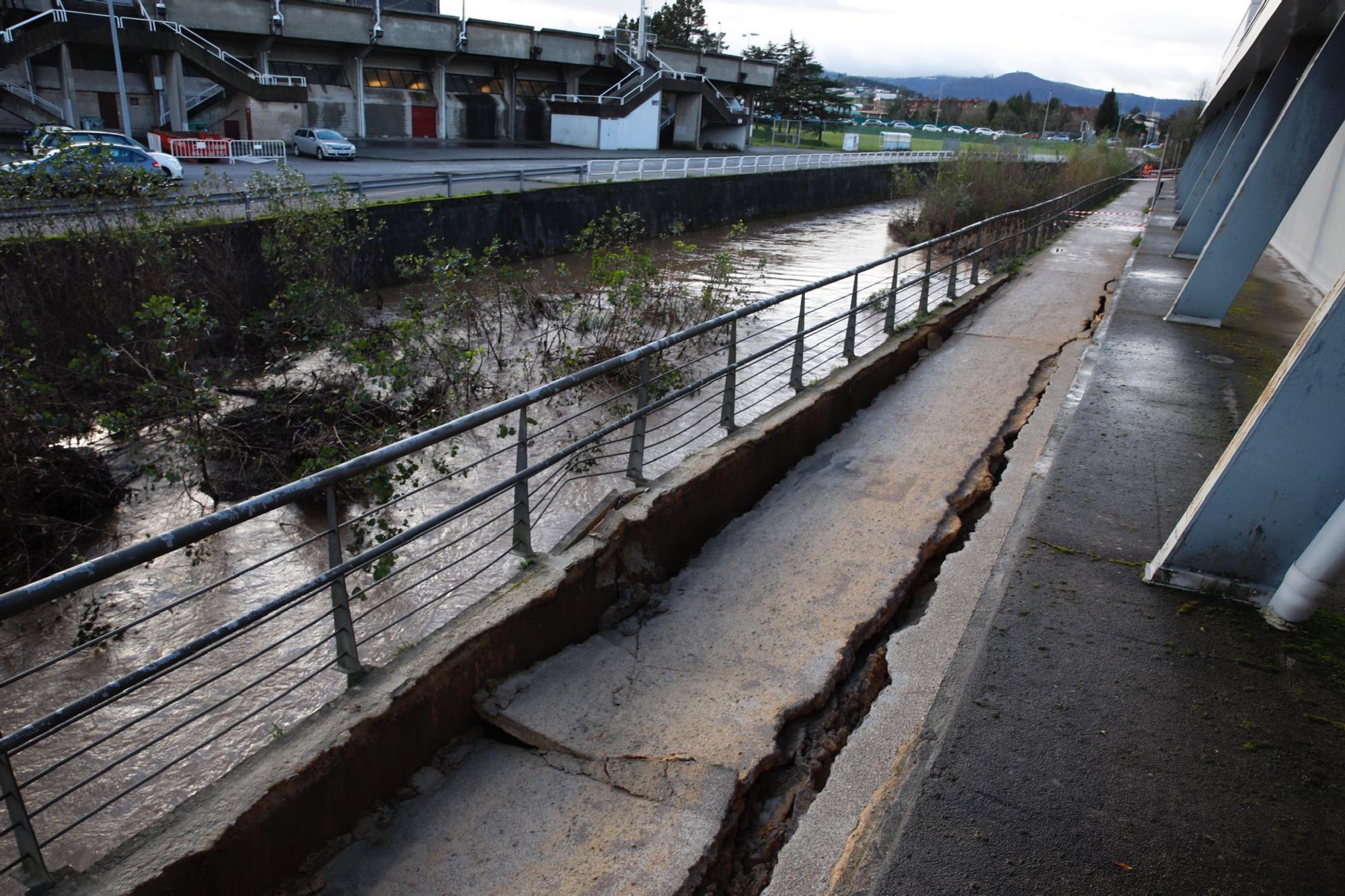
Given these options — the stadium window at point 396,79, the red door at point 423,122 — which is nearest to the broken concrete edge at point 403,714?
the stadium window at point 396,79

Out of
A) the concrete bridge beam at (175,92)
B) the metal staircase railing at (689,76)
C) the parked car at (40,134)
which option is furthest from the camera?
the metal staircase railing at (689,76)

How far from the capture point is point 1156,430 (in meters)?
7.40

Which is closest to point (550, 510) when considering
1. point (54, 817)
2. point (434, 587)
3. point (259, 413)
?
point (434, 587)

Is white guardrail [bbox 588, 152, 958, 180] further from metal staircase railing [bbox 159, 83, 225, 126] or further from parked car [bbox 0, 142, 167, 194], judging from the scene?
metal staircase railing [bbox 159, 83, 225, 126]

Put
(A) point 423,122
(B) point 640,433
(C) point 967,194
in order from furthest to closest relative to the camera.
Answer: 1. (A) point 423,122
2. (C) point 967,194
3. (B) point 640,433

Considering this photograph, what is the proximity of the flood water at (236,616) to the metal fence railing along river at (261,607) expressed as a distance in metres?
0.02

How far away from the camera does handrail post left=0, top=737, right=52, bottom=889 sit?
8.60ft

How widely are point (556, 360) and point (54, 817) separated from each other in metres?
8.13

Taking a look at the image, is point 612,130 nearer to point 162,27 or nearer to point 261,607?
point 162,27

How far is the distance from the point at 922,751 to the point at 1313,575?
218 centimetres

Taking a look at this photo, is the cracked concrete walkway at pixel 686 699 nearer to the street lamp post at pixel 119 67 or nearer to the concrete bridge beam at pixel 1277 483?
the concrete bridge beam at pixel 1277 483

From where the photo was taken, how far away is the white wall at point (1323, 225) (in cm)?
1521

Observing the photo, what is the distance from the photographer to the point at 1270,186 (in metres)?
10.5

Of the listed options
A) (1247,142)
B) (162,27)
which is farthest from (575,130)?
(1247,142)
